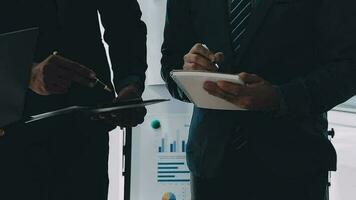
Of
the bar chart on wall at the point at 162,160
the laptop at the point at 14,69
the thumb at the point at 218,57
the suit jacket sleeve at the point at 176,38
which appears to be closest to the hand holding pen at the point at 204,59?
the thumb at the point at 218,57

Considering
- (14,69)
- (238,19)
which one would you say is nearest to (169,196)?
(238,19)

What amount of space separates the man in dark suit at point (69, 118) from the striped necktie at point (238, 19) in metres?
0.32

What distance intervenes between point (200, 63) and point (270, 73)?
0.63 feet

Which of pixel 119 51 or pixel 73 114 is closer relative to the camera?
pixel 73 114

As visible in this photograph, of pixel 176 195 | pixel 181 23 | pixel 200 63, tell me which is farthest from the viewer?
pixel 176 195

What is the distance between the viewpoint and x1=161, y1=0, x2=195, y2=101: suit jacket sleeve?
1.59 meters

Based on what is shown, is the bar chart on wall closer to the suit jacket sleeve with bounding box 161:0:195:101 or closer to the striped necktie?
the suit jacket sleeve with bounding box 161:0:195:101

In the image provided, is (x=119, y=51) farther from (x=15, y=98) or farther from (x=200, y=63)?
(x=15, y=98)

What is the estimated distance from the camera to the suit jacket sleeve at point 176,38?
1594 mm

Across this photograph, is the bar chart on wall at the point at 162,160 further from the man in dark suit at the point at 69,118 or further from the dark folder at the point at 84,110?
the dark folder at the point at 84,110

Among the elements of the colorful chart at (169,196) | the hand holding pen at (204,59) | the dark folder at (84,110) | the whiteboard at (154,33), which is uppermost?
the whiteboard at (154,33)

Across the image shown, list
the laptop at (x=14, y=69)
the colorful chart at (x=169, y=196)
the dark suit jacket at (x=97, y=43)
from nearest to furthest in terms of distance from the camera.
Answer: the laptop at (x=14, y=69) → the dark suit jacket at (x=97, y=43) → the colorful chart at (x=169, y=196)

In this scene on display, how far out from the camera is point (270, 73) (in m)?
1.42

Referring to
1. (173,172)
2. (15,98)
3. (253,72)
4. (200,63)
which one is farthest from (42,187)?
(173,172)
